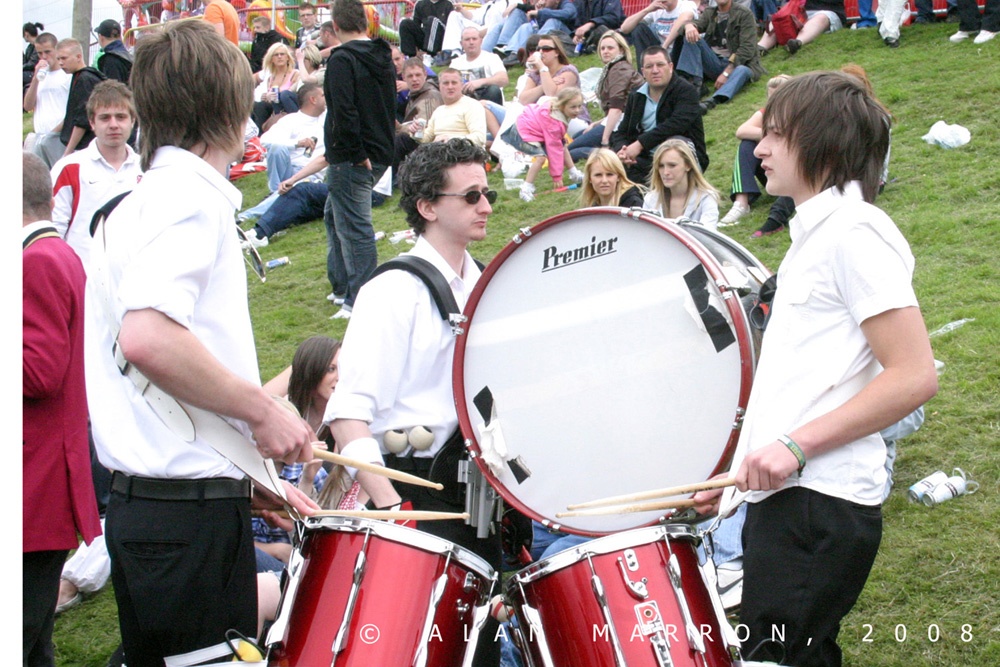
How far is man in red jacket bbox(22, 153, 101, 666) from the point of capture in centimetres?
299

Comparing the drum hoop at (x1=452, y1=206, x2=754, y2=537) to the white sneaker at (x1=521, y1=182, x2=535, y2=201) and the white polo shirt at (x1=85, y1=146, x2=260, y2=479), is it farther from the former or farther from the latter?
the white sneaker at (x1=521, y1=182, x2=535, y2=201)

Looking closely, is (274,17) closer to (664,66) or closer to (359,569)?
(664,66)

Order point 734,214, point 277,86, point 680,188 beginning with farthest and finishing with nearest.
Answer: point 277,86 < point 734,214 < point 680,188

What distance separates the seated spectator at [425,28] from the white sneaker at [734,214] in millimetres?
8905

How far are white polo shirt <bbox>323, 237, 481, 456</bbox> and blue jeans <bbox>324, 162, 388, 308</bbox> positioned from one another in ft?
13.7

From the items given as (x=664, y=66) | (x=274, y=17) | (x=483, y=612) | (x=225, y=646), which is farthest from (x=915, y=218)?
(x=274, y=17)

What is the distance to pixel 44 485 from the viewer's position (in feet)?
9.99

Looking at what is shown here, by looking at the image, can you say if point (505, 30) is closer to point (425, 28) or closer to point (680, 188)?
point (425, 28)

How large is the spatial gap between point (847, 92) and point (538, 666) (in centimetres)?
161

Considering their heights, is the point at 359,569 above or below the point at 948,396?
above

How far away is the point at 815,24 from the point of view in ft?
40.2

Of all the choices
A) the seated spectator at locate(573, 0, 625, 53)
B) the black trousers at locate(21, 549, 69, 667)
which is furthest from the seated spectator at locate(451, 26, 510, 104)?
the black trousers at locate(21, 549, 69, 667)

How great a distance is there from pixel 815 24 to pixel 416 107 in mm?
4768

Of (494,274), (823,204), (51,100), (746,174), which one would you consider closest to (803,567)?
(823,204)
